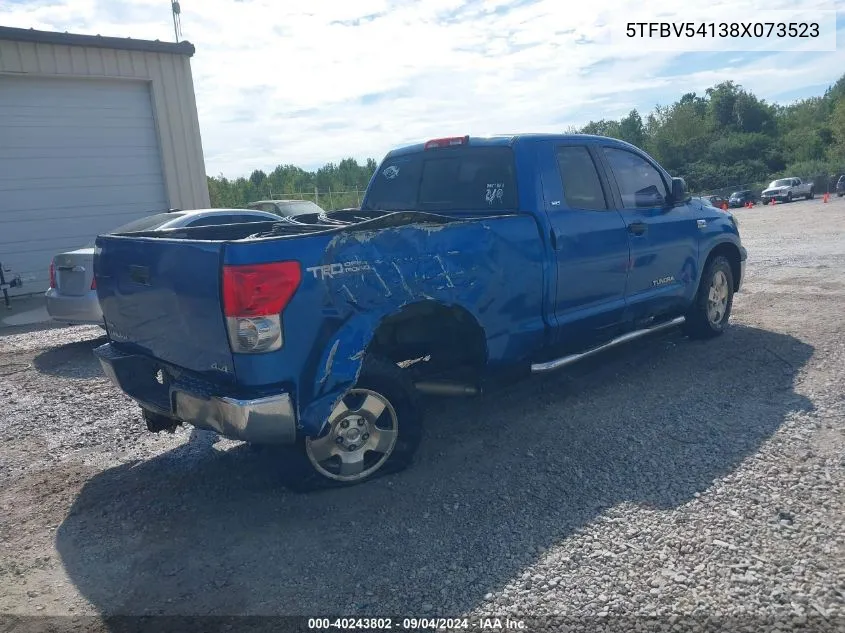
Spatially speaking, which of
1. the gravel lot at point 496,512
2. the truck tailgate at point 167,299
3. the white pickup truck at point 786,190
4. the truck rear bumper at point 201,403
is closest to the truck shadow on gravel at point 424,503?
the gravel lot at point 496,512

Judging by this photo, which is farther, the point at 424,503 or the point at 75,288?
the point at 75,288

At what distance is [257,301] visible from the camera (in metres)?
3.33

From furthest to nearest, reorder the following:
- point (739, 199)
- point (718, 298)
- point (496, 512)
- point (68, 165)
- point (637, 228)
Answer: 1. point (739, 199)
2. point (68, 165)
3. point (718, 298)
4. point (637, 228)
5. point (496, 512)

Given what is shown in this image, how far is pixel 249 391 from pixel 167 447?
5.92 ft

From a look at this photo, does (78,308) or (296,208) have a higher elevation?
(296,208)

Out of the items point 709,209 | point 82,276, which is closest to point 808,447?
point 709,209

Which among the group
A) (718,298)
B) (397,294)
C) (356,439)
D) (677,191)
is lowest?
Answer: (356,439)

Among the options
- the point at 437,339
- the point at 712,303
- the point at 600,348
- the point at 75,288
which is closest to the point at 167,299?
the point at 437,339

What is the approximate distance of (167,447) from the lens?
4.88 m

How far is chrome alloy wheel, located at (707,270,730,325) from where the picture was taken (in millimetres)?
6758

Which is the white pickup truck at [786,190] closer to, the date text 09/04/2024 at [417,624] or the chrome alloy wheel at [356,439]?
the chrome alloy wheel at [356,439]

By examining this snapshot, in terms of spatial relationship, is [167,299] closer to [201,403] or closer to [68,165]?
[201,403]

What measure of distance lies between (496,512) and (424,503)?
41cm

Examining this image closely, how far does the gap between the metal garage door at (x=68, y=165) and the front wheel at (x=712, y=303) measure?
10.6 metres
